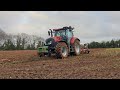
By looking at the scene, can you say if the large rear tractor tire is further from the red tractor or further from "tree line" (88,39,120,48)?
"tree line" (88,39,120,48)

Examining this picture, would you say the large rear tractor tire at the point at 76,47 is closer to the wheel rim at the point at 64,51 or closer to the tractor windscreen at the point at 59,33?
the tractor windscreen at the point at 59,33

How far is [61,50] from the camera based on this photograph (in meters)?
15.3

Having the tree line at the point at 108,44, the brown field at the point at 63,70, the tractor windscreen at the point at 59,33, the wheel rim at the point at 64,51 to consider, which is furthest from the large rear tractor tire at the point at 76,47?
the tree line at the point at 108,44

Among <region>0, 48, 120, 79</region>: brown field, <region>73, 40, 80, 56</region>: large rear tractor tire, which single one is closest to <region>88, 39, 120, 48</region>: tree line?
<region>73, 40, 80, 56</region>: large rear tractor tire

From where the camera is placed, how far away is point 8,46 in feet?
117

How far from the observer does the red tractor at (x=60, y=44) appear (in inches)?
603

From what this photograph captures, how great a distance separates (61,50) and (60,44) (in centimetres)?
39

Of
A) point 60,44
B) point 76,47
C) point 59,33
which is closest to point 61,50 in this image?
point 60,44

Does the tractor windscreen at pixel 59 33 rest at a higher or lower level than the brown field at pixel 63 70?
higher
